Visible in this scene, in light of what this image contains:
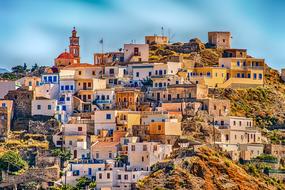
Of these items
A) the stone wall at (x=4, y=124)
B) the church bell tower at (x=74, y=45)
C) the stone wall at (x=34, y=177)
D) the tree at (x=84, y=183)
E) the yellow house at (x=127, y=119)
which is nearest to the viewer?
the tree at (x=84, y=183)

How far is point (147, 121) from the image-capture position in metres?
85.3

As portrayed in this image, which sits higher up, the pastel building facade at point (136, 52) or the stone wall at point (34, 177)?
the pastel building facade at point (136, 52)

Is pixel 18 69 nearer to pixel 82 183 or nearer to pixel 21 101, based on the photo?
pixel 21 101

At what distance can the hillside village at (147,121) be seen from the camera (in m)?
80.3

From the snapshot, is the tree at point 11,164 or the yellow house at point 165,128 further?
the yellow house at point 165,128

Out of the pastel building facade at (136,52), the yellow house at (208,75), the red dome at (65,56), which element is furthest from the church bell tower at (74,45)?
the yellow house at (208,75)

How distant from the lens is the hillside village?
80.3 meters

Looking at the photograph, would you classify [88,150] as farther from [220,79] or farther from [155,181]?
[220,79]

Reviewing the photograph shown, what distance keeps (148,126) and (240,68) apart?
13797 mm

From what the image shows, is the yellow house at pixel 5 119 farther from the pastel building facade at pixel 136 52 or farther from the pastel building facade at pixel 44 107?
the pastel building facade at pixel 136 52

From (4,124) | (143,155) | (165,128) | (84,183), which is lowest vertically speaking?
(84,183)

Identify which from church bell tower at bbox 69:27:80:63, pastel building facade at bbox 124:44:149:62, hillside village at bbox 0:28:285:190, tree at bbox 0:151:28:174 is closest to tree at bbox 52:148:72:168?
hillside village at bbox 0:28:285:190

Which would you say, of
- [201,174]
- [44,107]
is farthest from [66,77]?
[201,174]

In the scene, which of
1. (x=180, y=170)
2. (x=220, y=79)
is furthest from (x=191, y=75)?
(x=180, y=170)
